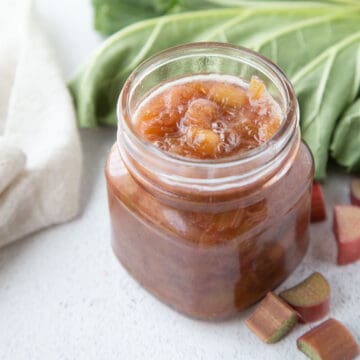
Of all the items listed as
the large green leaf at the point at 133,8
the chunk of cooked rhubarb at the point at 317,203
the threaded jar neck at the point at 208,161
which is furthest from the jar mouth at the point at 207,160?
the large green leaf at the point at 133,8

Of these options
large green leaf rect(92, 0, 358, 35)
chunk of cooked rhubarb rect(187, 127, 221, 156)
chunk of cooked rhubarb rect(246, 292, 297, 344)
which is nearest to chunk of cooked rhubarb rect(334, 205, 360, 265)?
chunk of cooked rhubarb rect(246, 292, 297, 344)

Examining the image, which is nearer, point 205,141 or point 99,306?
point 205,141

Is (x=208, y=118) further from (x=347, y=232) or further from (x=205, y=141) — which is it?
(x=347, y=232)

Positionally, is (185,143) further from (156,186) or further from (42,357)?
(42,357)

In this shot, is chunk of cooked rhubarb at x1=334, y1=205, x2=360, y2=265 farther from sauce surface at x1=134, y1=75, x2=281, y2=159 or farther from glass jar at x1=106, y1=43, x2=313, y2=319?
sauce surface at x1=134, y1=75, x2=281, y2=159

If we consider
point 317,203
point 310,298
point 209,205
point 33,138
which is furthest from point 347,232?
point 33,138

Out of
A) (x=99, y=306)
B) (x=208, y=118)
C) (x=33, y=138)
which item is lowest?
(x=99, y=306)
